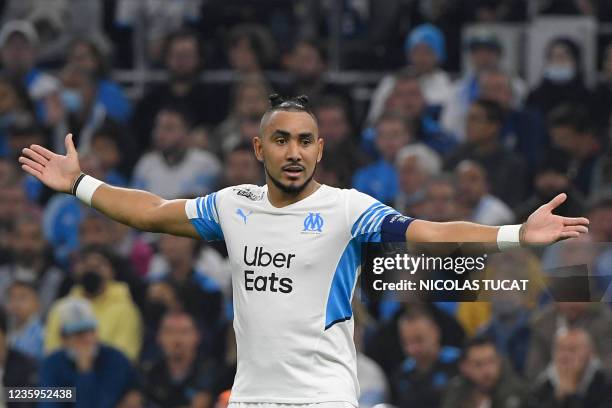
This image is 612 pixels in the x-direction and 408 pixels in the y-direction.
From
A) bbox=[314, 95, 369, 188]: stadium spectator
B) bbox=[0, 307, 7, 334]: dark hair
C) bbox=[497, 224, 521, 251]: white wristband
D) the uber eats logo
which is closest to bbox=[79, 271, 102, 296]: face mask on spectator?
bbox=[0, 307, 7, 334]: dark hair

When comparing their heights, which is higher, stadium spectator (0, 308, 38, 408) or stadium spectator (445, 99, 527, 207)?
stadium spectator (445, 99, 527, 207)

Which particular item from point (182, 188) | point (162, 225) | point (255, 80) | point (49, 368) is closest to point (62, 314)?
point (49, 368)

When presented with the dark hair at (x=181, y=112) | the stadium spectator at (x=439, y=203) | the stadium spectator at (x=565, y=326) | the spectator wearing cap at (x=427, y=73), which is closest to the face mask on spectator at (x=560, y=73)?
the spectator wearing cap at (x=427, y=73)

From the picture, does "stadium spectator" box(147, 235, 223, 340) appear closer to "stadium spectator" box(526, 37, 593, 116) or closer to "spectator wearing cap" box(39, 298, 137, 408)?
"spectator wearing cap" box(39, 298, 137, 408)

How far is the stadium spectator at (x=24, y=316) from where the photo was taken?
12203 mm

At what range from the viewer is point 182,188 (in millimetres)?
13625

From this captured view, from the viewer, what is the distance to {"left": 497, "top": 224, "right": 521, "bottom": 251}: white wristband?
21.3ft

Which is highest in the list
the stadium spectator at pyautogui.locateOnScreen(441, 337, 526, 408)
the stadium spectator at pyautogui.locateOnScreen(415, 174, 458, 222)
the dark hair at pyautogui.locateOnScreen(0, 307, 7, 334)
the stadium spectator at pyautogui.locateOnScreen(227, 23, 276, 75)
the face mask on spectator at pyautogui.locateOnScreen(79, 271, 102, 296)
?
the stadium spectator at pyautogui.locateOnScreen(227, 23, 276, 75)

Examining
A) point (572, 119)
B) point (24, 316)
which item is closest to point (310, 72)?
point (572, 119)

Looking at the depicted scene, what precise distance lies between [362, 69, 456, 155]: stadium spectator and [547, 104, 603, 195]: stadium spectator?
3.03ft

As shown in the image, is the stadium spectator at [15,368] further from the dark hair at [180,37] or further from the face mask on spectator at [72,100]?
the dark hair at [180,37]

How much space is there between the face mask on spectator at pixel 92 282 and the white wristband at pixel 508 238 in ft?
20.4

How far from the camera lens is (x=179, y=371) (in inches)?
448

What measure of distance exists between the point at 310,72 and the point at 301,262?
7.58 meters
